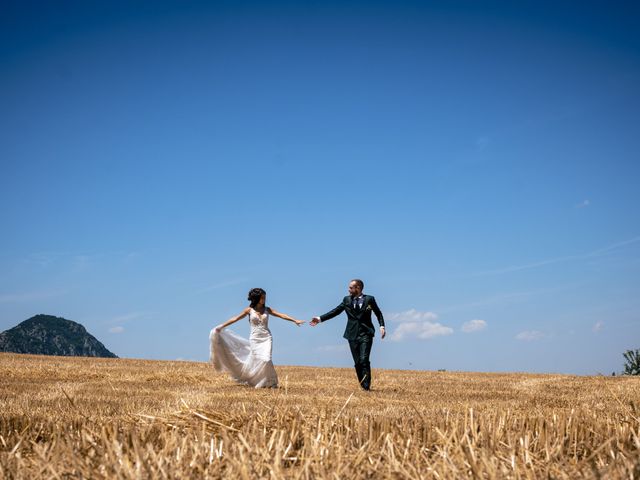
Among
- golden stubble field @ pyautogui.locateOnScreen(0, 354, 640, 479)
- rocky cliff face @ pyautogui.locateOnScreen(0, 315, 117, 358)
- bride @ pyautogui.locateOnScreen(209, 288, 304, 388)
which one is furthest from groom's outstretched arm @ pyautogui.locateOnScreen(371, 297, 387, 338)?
rocky cliff face @ pyautogui.locateOnScreen(0, 315, 117, 358)

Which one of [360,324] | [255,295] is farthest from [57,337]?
[360,324]

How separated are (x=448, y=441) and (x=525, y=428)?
104 centimetres

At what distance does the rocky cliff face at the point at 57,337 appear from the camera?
5384 inches

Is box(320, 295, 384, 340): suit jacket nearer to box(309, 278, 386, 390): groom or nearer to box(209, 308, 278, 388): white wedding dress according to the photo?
box(309, 278, 386, 390): groom

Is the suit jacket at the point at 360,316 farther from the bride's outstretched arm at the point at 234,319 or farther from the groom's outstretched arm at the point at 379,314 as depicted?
the bride's outstretched arm at the point at 234,319

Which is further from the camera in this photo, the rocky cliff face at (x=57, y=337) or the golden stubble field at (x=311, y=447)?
the rocky cliff face at (x=57, y=337)

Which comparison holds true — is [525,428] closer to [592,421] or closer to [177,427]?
[592,421]

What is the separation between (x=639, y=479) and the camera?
257cm

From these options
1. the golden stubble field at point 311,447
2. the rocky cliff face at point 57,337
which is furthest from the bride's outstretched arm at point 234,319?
the rocky cliff face at point 57,337

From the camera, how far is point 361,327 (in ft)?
41.0

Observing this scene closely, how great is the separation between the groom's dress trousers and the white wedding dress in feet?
6.46

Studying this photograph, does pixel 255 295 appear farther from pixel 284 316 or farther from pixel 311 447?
pixel 311 447

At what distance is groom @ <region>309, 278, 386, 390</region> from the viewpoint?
1245 centimetres

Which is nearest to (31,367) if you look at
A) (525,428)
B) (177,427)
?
(177,427)
